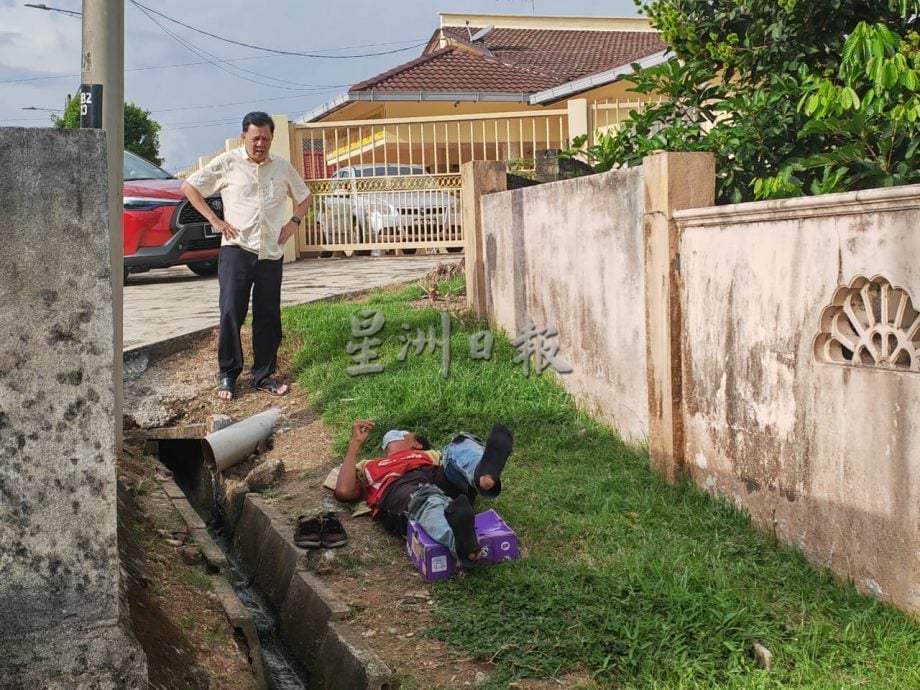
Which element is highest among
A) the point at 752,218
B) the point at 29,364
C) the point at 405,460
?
the point at 752,218

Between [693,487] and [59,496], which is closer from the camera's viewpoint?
[59,496]

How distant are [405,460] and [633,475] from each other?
49.7 inches

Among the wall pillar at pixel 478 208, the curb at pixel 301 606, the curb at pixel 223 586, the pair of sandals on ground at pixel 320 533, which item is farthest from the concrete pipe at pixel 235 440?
the wall pillar at pixel 478 208

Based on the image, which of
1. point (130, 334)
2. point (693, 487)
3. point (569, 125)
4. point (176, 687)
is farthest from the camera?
point (569, 125)

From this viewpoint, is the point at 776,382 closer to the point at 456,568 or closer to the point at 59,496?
the point at 456,568

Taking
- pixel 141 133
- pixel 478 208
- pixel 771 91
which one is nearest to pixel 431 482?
pixel 771 91

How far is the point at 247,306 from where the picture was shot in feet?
→ 25.5

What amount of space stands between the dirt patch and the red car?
3.85 meters

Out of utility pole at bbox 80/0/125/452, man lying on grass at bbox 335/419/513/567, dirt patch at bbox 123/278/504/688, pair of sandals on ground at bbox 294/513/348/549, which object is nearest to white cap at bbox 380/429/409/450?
man lying on grass at bbox 335/419/513/567

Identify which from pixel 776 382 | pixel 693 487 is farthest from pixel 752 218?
pixel 693 487

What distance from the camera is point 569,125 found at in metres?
15.0

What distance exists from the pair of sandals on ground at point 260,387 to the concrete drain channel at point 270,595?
1.60 ft

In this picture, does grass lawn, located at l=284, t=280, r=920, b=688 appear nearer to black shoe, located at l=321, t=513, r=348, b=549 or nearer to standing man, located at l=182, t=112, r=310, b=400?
black shoe, located at l=321, t=513, r=348, b=549

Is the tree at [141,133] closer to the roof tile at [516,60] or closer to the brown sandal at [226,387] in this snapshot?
the roof tile at [516,60]
